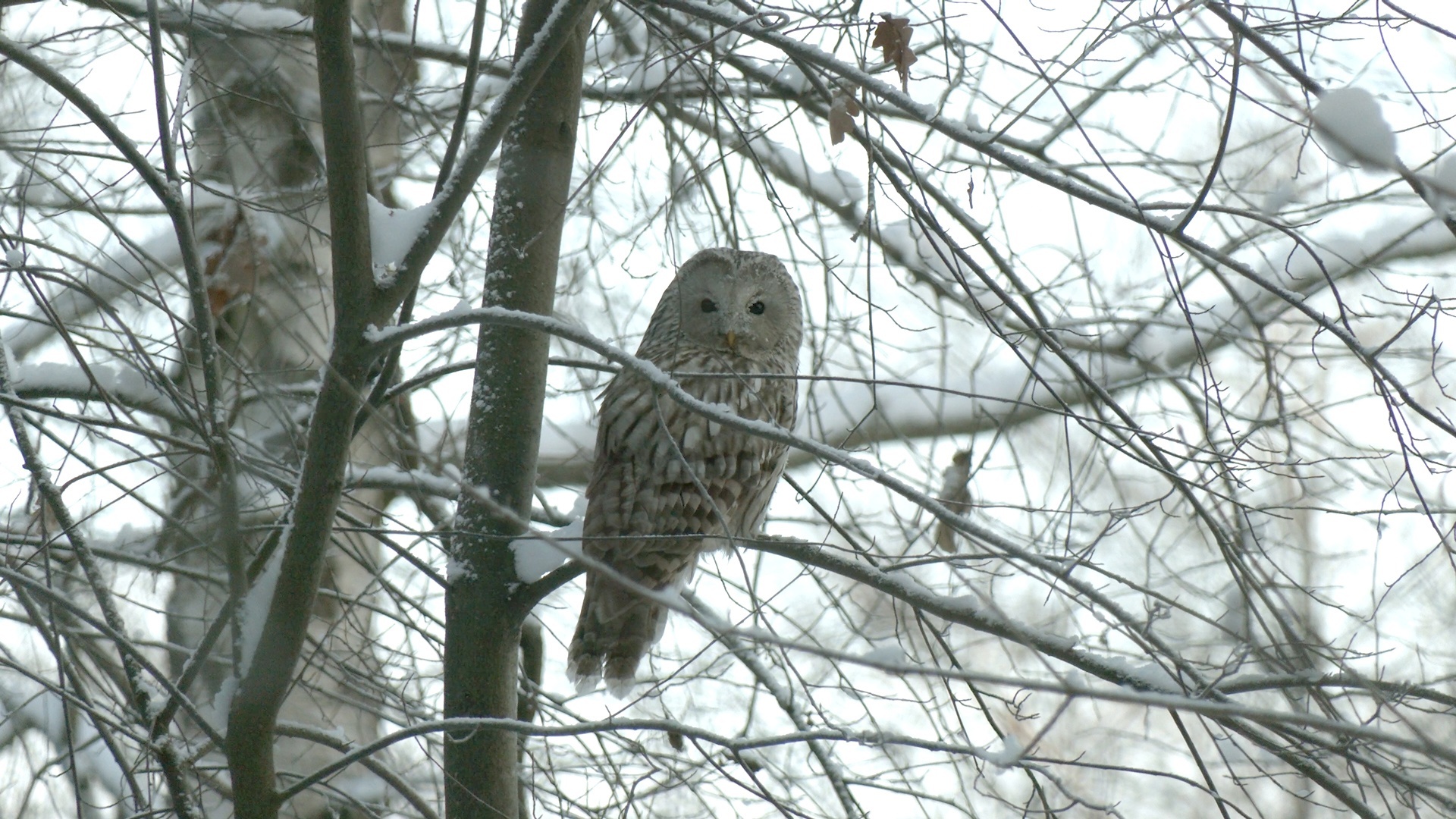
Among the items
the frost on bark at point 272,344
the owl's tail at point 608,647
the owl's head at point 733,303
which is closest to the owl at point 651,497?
the owl's tail at point 608,647

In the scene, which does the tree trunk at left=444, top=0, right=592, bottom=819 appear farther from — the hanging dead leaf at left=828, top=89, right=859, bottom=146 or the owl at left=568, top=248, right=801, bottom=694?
the hanging dead leaf at left=828, top=89, right=859, bottom=146

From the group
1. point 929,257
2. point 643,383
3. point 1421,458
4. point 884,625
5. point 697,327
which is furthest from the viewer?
point 697,327

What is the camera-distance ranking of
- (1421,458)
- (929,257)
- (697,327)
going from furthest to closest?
(697,327) < (929,257) < (1421,458)

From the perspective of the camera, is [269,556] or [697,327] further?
[697,327]

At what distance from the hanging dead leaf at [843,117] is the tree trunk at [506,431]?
0.70 meters

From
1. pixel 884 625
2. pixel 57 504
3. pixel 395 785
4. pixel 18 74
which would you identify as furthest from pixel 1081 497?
pixel 18 74

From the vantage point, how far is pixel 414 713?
3.27 metres

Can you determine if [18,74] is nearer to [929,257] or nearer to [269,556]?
[269,556]

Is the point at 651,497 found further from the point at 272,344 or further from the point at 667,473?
the point at 272,344

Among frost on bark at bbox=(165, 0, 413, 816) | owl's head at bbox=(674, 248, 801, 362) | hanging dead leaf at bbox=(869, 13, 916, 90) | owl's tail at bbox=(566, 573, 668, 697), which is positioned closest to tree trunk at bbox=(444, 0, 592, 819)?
frost on bark at bbox=(165, 0, 413, 816)

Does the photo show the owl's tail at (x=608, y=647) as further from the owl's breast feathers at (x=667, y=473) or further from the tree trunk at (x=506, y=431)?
the tree trunk at (x=506, y=431)

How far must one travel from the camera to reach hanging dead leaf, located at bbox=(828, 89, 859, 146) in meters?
2.43

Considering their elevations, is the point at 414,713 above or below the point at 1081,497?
below

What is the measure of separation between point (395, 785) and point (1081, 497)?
1750 mm
